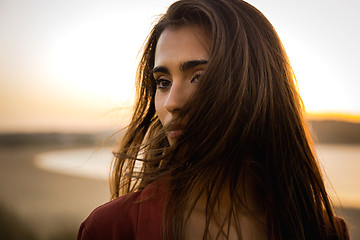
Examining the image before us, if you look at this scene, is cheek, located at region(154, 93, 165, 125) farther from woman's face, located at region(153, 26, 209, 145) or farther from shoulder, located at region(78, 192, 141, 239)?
shoulder, located at region(78, 192, 141, 239)

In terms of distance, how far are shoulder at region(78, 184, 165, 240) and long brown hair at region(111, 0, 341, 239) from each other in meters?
0.05

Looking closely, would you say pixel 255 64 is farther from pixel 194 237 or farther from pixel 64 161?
pixel 64 161

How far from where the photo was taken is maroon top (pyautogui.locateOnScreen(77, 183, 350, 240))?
1.33 m

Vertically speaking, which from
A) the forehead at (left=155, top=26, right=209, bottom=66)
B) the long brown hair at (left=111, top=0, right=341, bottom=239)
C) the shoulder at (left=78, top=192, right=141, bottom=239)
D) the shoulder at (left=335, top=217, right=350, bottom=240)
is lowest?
the shoulder at (left=335, top=217, right=350, bottom=240)

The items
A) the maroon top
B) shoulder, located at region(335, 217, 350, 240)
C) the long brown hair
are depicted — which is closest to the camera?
the maroon top

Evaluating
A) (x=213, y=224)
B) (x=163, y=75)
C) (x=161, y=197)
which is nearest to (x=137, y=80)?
(x=163, y=75)

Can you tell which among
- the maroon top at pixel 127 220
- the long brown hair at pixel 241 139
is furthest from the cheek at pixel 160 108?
the maroon top at pixel 127 220

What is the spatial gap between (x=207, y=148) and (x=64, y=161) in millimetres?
15180

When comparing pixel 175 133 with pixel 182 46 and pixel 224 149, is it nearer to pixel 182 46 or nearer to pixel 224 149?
pixel 224 149

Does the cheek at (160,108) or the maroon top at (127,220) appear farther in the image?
the cheek at (160,108)

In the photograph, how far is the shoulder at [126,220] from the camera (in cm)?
133

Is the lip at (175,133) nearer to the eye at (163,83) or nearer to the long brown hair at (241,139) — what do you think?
the long brown hair at (241,139)

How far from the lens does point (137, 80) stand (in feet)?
7.40

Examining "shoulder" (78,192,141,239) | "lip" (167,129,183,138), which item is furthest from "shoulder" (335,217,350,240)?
"shoulder" (78,192,141,239)
